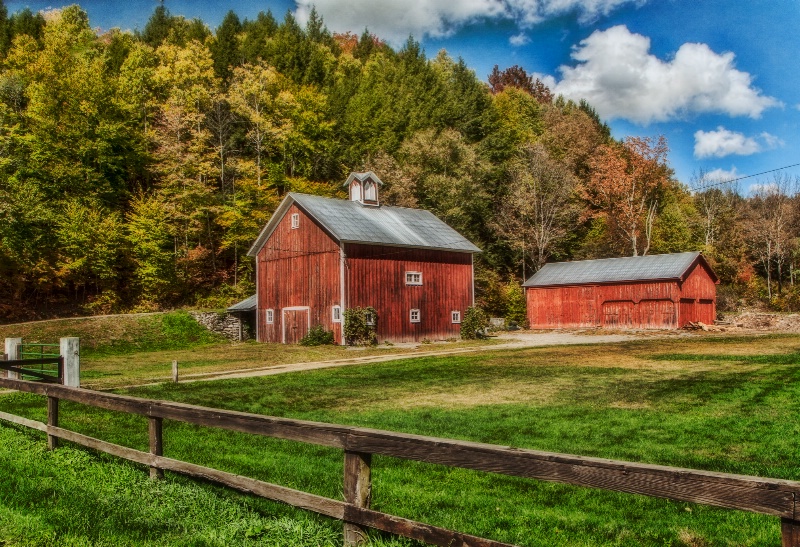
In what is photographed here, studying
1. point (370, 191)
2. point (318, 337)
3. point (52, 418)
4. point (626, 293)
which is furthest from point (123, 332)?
point (626, 293)

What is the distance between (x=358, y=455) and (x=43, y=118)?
49.2 m

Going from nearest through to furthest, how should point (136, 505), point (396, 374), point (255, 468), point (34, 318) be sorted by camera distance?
point (136, 505)
point (255, 468)
point (396, 374)
point (34, 318)

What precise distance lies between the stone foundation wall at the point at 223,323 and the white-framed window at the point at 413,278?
36.3 feet

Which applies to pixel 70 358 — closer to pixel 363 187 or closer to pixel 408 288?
pixel 408 288

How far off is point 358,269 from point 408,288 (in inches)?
139

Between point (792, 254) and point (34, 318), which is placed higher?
point (792, 254)

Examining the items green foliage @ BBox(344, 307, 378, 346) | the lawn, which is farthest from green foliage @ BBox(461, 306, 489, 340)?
green foliage @ BBox(344, 307, 378, 346)

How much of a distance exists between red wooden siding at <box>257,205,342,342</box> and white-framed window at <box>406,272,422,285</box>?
177 inches

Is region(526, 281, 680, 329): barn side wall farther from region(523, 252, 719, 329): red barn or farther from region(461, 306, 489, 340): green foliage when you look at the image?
region(461, 306, 489, 340): green foliage

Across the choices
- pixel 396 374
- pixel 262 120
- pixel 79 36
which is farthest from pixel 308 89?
pixel 396 374

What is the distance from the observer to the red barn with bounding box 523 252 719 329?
42312 mm

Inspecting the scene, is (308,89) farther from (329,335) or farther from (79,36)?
(329,335)

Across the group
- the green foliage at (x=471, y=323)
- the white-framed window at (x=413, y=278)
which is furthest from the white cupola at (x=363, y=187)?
the green foliage at (x=471, y=323)

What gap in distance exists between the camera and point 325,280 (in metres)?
34.5
